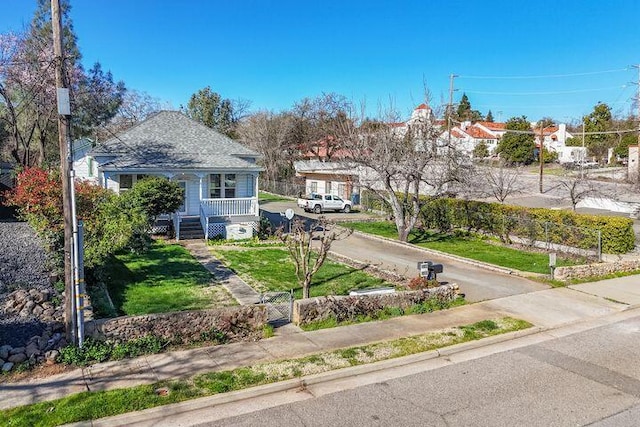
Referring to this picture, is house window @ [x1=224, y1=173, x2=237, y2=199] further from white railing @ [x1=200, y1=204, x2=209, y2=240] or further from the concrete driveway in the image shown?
the concrete driveway

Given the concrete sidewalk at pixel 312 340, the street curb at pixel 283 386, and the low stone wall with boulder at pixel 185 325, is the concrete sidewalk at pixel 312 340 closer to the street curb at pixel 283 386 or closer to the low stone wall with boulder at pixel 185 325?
the low stone wall with boulder at pixel 185 325

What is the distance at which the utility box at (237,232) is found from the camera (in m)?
22.8

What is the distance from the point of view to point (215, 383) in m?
8.03

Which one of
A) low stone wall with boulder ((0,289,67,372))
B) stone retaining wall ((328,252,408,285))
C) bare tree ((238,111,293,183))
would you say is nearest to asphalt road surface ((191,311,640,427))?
low stone wall with boulder ((0,289,67,372))

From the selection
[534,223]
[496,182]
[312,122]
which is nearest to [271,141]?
[312,122]

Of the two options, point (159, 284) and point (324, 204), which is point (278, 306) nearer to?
point (159, 284)

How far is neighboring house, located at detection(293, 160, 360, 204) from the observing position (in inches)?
1570

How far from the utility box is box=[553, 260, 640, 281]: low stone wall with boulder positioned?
43.4ft

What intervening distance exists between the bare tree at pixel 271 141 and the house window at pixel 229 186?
30.0 meters

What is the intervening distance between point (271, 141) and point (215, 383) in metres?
51.9

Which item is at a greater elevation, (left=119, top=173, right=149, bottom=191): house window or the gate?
(left=119, top=173, right=149, bottom=191): house window

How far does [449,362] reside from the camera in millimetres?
9594

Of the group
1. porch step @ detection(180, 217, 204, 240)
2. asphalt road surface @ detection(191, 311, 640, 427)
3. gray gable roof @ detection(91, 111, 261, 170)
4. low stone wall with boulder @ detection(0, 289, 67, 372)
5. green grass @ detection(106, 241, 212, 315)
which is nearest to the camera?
asphalt road surface @ detection(191, 311, 640, 427)

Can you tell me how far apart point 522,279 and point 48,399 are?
14181 mm
